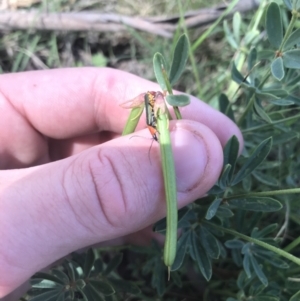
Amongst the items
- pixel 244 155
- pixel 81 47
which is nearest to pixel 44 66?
pixel 81 47

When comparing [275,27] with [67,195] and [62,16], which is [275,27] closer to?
[67,195]

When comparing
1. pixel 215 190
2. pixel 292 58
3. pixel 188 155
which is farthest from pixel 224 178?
pixel 292 58

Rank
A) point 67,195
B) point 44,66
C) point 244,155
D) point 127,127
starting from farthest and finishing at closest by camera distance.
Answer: point 44,66 < point 244,155 < point 127,127 < point 67,195

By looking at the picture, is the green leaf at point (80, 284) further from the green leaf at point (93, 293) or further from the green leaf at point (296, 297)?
the green leaf at point (296, 297)

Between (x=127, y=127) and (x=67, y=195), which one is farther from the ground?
(x=127, y=127)

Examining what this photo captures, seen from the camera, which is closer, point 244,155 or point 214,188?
point 214,188

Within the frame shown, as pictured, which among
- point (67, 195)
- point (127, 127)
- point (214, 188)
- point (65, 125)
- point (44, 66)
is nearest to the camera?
point (67, 195)

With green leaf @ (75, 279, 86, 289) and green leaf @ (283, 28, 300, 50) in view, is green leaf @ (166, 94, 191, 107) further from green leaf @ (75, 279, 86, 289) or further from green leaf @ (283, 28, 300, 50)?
green leaf @ (75, 279, 86, 289)
